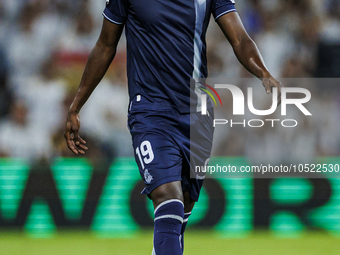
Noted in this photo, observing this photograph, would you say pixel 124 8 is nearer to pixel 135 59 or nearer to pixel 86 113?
pixel 135 59

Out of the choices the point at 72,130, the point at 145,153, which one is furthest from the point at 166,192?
the point at 72,130

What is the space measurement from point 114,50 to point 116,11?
0.75 ft

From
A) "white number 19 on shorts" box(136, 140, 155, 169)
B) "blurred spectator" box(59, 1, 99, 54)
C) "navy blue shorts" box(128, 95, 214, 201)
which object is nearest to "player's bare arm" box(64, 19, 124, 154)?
"navy blue shorts" box(128, 95, 214, 201)

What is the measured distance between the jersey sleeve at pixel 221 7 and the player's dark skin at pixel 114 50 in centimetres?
2

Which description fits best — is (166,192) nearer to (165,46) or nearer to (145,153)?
(145,153)

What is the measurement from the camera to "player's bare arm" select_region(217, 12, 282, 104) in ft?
7.22

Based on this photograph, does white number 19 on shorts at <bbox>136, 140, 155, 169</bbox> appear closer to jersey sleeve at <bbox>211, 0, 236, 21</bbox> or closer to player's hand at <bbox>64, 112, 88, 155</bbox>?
player's hand at <bbox>64, 112, 88, 155</bbox>

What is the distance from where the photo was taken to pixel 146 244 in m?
3.98

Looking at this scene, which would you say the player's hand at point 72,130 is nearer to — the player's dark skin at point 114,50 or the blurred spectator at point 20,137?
the player's dark skin at point 114,50

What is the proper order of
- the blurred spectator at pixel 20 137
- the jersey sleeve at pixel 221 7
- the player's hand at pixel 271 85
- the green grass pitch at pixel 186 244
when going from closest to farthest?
1. the player's hand at pixel 271 85
2. the jersey sleeve at pixel 221 7
3. the green grass pitch at pixel 186 244
4. the blurred spectator at pixel 20 137

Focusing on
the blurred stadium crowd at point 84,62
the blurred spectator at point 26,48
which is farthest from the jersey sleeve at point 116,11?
the blurred spectator at point 26,48

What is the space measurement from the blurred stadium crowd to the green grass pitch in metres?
0.94

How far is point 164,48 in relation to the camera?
2303 millimetres

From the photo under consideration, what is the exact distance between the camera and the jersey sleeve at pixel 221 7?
2410mm
